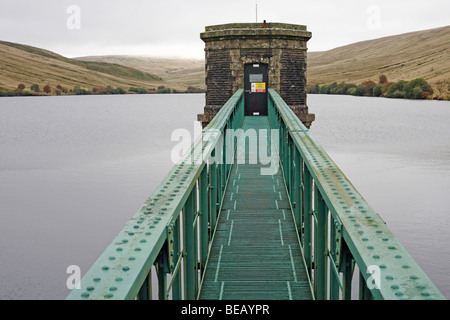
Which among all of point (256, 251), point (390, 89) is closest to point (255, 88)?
point (256, 251)

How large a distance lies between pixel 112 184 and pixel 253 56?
28.9 feet

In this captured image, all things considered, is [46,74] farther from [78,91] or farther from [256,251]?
[256,251]

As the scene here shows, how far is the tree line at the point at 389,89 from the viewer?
2813 inches

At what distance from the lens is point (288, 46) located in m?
24.0

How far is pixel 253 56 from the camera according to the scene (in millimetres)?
23703

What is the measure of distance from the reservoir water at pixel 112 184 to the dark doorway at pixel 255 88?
549 cm

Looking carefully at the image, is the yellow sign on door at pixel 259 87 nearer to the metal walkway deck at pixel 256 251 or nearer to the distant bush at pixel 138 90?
the metal walkway deck at pixel 256 251

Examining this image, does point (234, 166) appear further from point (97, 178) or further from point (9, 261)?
point (97, 178)

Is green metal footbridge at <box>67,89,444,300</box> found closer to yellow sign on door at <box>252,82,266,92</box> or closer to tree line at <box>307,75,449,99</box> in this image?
yellow sign on door at <box>252,82,266,92</box>

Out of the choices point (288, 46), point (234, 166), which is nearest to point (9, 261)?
point (234, 166)

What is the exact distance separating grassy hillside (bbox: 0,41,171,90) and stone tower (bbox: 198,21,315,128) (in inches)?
3581

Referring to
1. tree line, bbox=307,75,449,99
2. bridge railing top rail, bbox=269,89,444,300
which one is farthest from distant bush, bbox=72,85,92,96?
bridge railing top rail, bbox=269,89,444,300
